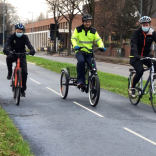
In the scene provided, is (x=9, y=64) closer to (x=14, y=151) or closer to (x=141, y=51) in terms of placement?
(x=141, y=51)

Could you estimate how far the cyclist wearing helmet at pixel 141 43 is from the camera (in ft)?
26.8

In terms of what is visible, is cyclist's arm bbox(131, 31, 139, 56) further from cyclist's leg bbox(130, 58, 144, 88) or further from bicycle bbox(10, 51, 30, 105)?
bicycle bbox(10, 51, 30, 105)

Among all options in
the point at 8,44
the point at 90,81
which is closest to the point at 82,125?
the point at 90,81

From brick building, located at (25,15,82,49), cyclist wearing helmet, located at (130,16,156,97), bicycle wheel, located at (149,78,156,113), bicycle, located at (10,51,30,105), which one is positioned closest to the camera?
bicycle wheel, located at (149,78,156,113)

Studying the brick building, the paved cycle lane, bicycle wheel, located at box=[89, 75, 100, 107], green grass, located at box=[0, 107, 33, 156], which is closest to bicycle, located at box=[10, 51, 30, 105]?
the paved cycle lane

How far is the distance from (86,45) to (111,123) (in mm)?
2752

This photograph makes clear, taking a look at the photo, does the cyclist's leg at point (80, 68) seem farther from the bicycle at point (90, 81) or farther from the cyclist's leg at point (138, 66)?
the cyclist's leg at point (138, 66)

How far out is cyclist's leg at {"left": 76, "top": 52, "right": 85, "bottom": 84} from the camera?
8.92 metres

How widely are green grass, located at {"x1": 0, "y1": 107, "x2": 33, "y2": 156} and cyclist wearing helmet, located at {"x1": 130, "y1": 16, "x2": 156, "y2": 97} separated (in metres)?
3.12

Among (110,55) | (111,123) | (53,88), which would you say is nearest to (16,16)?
(110,55)

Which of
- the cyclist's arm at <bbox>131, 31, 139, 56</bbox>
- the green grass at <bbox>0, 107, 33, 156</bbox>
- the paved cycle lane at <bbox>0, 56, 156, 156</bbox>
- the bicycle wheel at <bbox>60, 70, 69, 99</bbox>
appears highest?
the cyclist's arm at <bbox>131, 31, 139, 56</bbox>

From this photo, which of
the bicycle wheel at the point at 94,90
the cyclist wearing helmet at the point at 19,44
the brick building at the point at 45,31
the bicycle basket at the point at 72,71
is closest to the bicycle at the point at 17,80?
the cyclist wearing helmet at the point at 19,44

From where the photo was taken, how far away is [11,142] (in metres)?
5.23

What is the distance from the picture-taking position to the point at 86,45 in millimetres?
9094
